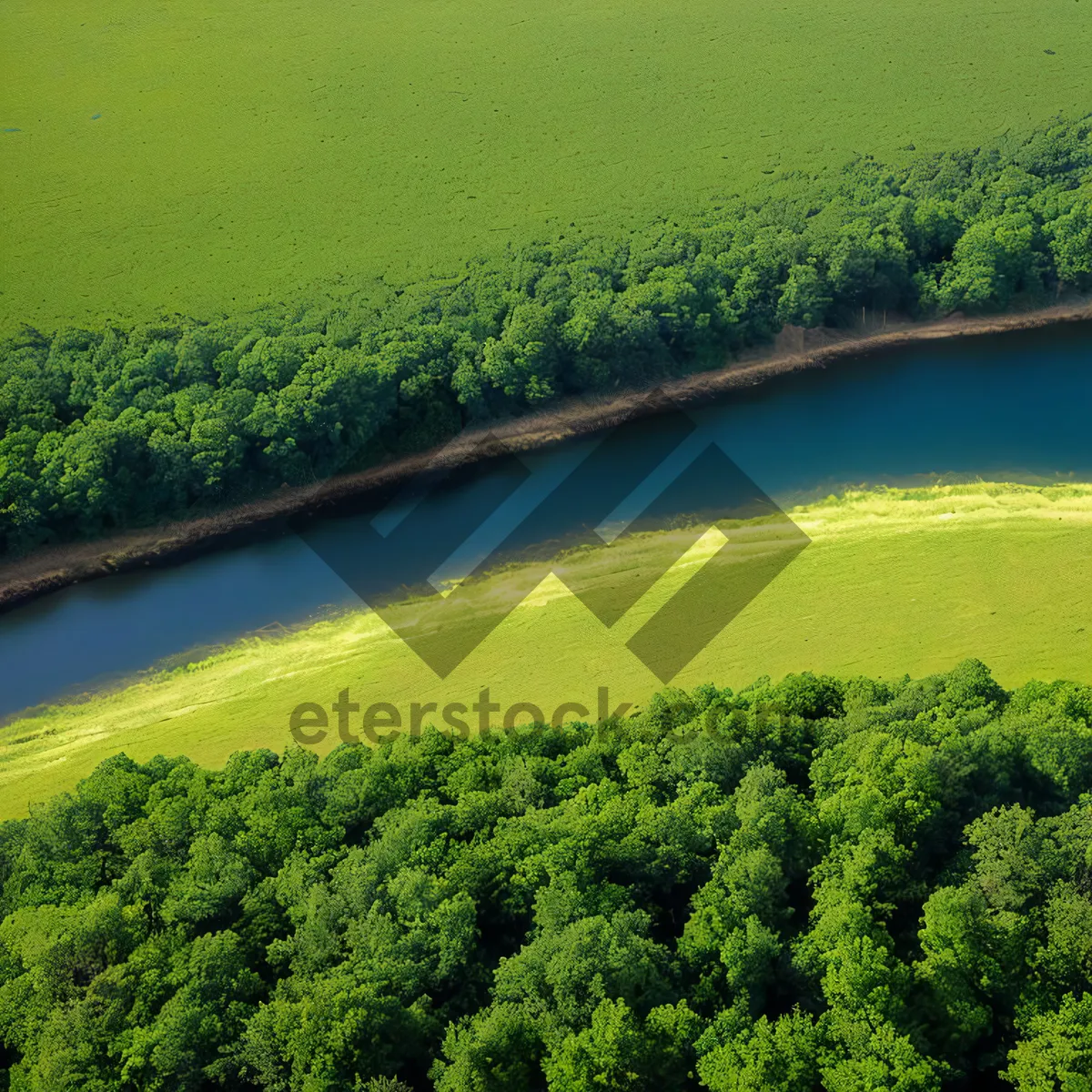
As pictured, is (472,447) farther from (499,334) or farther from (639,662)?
(639,662)

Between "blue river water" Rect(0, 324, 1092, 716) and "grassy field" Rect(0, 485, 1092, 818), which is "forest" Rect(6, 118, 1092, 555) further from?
"grassy field" Rect(0, 485, 1092, 818)

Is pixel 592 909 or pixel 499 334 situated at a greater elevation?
pixel 499 334

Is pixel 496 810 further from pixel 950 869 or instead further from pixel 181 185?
pixel 181 185

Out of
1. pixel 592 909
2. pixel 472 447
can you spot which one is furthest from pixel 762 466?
pixel 592 909

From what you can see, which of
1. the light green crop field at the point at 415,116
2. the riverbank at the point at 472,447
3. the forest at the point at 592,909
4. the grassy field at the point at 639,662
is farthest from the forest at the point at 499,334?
the forest at the point at 592,909

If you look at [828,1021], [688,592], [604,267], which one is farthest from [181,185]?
[828,1021]

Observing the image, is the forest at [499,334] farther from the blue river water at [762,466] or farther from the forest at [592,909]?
the forest at [592,909]

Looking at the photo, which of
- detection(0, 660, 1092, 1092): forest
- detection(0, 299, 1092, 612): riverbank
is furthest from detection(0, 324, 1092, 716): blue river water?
detection(0, 660, 1092, 1092): forest
